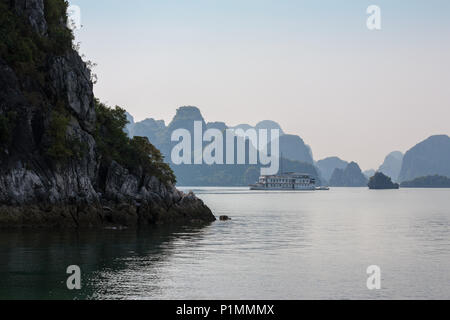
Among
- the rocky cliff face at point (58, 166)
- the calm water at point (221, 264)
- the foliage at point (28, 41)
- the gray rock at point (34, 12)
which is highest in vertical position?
the gray rock at point (34, 12)

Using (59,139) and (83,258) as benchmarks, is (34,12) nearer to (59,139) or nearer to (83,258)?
(59,139)

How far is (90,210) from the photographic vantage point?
254 ft

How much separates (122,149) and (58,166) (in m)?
16.3

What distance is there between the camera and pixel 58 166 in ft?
258

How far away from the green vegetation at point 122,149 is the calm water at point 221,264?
1828cm

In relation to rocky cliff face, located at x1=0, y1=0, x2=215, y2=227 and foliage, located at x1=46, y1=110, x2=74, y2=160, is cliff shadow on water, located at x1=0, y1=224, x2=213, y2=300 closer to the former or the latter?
rocky cliff face, located at x1=0, y1=0, x2=215, y2=227

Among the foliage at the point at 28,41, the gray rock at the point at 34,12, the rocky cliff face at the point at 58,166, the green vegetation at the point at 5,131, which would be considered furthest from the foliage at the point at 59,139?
the gray rock at the point at 34,12

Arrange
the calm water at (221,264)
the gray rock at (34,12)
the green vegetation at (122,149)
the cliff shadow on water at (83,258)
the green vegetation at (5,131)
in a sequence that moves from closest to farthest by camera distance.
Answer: the cliff shadow on water at (83,258) < the calm water at (221,264) < the green vegetation at (5,131) < the gray rock at (34,12) < the green vegetation at (122,149)

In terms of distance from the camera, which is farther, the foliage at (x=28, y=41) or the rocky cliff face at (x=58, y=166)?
the foliage at (x=28, y=41)

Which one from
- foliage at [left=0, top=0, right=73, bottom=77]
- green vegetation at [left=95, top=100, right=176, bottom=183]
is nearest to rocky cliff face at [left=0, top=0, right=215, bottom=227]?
foliage at [left=0, top=0, right=73, bottom=77]

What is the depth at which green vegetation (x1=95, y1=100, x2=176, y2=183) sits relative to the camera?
9081 centimetres

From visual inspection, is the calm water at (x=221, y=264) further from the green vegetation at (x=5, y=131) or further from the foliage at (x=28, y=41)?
the foliage at (x=28, y=41)

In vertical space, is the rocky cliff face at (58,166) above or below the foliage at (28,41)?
below

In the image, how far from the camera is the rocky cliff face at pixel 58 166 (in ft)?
242
